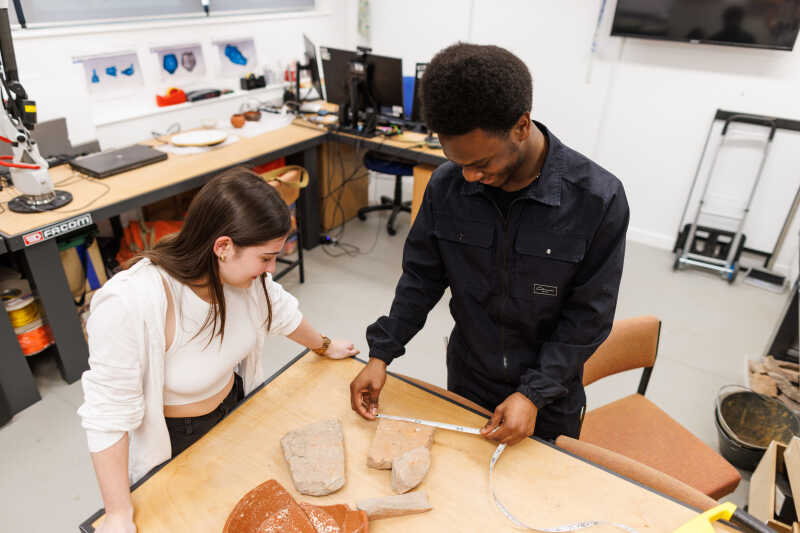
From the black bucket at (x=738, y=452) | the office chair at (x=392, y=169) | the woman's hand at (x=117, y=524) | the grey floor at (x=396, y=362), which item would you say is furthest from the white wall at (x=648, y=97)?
the woman's hand at (x=117, y=524)

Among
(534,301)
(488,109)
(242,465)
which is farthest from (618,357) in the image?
(242,465)

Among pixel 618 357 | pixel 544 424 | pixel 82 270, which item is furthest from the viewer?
pixel 82 270

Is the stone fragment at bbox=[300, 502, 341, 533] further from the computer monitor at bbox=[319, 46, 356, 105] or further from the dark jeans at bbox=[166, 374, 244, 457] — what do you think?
the computer monitor at bbox=[319, 46, 356, 105]

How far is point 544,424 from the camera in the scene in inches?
53.9

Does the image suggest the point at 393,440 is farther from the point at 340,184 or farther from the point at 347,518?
the point at 340,184

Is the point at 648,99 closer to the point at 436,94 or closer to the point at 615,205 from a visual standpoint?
the point at 615,205

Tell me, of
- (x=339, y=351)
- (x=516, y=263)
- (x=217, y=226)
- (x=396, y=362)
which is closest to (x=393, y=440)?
(x=339, y=351)

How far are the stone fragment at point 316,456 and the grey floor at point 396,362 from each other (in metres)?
1.24

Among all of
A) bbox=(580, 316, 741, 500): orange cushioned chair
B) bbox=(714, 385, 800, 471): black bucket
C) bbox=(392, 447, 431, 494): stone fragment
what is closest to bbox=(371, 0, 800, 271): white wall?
bbox=(714, 385, 800, 471): black bucket

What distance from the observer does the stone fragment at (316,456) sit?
104 centimetres

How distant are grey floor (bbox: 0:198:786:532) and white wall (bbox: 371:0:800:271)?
52 cm

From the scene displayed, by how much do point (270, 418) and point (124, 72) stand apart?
116 inches

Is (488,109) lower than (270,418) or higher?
higher

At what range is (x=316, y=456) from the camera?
1.09 metres
